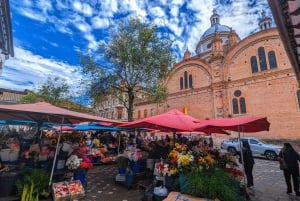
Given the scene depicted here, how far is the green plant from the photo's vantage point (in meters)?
4.98

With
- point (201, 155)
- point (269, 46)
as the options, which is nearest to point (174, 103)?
point (269, 46)

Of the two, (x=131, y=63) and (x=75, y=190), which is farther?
(x=131, y=63)

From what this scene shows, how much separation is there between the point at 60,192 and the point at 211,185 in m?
4.25

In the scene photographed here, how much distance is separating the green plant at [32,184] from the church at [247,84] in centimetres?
2419

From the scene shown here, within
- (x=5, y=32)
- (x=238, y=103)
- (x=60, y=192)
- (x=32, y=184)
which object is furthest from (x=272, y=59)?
(x=5, y=32)

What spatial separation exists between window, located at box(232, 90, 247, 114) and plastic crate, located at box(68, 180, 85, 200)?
939 inches

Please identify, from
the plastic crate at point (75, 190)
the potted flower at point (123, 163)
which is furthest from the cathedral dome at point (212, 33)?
the plastic crate at point (75, 190)

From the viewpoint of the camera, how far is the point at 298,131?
20281 mm

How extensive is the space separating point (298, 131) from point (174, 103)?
17.9m

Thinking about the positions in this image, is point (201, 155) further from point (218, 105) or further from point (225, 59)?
point (225, 59)

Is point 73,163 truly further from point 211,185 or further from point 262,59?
point 262,59

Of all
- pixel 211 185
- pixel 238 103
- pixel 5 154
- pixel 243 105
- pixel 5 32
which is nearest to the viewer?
pixel 211 185

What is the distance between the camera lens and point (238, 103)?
25344 millimetres

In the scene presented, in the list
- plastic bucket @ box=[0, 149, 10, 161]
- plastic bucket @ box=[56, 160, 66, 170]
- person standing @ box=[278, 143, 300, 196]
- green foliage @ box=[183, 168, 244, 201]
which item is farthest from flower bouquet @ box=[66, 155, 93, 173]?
person standing @ box=[278, 143, 300, 196]
